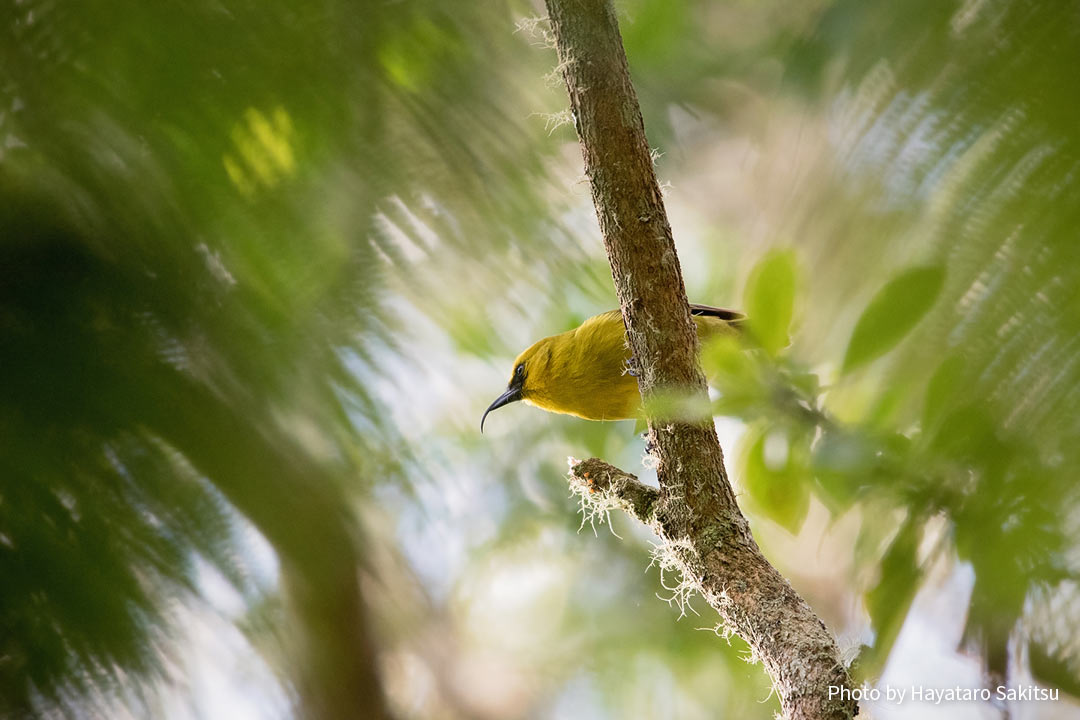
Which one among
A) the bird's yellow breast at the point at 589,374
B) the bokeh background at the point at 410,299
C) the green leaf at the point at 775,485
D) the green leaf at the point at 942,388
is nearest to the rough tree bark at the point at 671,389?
the bokeh background at the point at 410,299

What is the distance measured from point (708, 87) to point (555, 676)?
290 cm

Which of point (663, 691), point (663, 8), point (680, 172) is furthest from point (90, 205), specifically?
point (663, 691)

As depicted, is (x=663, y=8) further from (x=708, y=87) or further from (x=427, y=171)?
(x=427, y=171)

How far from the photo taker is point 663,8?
1535 mm

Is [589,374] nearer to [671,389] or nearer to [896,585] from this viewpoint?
[671,389]

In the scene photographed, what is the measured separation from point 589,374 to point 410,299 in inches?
101

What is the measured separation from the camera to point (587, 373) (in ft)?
12.2

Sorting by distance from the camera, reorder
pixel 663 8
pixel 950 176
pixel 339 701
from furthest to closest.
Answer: pixel 339 701, pixel 663 8, pixel 950 176

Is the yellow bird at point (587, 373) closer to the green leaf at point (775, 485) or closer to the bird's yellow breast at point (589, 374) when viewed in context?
the bird's yellow breast at point (589, 374)

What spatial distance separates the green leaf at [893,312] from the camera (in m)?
0.39

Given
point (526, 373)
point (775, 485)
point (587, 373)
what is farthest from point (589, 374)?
point (775, 485)

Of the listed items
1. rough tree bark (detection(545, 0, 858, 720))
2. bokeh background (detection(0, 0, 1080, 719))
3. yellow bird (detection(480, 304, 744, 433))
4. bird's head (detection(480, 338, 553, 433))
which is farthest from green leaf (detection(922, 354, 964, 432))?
bird's head (detection(480, 338, 553, 433))

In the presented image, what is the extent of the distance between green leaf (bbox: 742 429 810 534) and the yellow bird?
287 cm

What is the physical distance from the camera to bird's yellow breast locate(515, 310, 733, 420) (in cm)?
359
